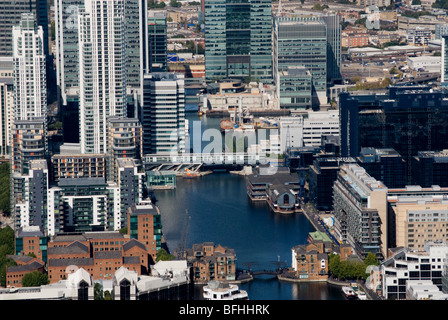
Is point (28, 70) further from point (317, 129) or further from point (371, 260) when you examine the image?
point (371, 260)

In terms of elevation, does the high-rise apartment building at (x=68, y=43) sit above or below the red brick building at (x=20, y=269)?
above

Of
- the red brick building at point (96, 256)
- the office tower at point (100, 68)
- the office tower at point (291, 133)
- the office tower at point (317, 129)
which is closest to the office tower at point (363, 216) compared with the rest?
the red brick building at point (96, 256)

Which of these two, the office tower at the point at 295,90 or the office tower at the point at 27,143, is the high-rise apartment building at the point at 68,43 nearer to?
the office tower at the point at 27,143

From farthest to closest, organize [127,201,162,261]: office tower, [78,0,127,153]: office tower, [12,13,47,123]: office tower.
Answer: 1. [78,0,127,153]: office tower
2. [12,13,47,123]: office tower
3. [127,201,162,261]: office tower

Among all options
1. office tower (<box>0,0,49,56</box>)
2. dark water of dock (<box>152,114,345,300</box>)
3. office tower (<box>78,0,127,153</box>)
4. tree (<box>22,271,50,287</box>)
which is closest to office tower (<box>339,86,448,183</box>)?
dark water of dock (<box>152,114,345,300</box>)

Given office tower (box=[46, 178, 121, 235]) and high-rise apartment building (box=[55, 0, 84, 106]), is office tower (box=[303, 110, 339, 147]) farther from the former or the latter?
office tower (box=[46, 178, 121, 235])

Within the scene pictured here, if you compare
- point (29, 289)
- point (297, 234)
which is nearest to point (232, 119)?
point (297, 234)

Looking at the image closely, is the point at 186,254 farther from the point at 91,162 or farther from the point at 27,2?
the point at 27,2
